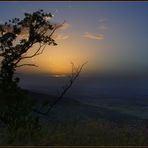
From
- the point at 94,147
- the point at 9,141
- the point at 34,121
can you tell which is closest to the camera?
the point at 94,147

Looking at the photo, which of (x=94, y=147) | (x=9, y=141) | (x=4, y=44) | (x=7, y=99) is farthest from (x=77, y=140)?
(x=4, y=44)

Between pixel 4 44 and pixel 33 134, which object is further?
pixel 4 44

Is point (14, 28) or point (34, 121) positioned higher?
point (14, 28)

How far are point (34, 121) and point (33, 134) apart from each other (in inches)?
75.8

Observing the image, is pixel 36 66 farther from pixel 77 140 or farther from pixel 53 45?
pixel 77 140

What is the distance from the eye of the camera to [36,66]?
626 inches

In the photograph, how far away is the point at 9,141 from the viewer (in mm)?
11242

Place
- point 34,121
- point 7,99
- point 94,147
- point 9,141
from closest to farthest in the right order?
1. point 94,147
2. point 9,141
3. point 34,121
4. point 7,99

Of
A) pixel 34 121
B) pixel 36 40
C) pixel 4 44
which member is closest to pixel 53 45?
pixel 36 40

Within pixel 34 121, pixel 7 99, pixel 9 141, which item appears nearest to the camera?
pixel 9 141

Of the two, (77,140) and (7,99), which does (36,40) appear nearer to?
(7,99)

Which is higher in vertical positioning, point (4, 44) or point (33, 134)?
point (4, 44)

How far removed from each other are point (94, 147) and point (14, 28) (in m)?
6.98

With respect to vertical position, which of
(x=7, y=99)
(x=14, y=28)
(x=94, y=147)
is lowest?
(x=7, y=99)
